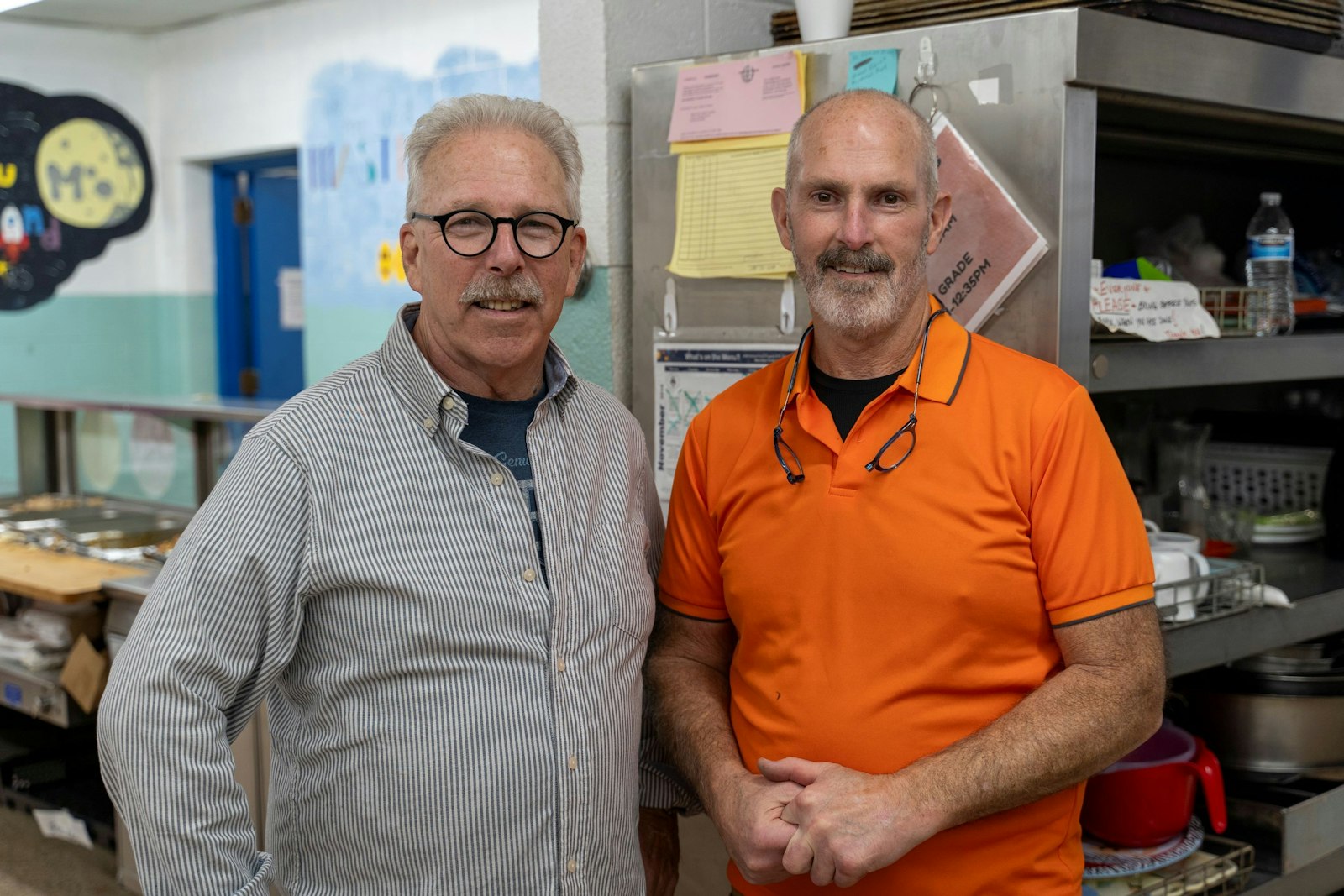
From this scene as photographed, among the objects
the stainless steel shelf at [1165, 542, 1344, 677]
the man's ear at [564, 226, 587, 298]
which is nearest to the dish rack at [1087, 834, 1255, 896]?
the stainless steel shelf at [1165, 542, 1344, 677]

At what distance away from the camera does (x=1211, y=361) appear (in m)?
2.03

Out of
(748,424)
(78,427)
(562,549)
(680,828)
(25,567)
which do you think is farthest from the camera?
(78,427)

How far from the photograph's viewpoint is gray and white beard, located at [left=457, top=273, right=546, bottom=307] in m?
1.46

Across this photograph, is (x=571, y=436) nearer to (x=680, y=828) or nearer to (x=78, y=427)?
(x=680, y=828)

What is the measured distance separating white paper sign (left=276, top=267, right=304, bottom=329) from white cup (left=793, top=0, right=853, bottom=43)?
515cm

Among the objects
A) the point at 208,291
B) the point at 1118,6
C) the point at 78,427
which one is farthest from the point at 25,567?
the point at 208,291

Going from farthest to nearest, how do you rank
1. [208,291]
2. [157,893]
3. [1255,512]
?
[208,291] → [1255,512] → [157,893]

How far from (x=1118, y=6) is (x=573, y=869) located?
4.43ft

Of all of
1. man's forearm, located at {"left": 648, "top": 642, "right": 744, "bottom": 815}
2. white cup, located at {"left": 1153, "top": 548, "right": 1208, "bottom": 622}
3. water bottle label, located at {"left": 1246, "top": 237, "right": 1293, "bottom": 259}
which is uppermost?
water bottle label, located at {"left": 1246, "top": 237, "right": 1293, "bottom": 259}

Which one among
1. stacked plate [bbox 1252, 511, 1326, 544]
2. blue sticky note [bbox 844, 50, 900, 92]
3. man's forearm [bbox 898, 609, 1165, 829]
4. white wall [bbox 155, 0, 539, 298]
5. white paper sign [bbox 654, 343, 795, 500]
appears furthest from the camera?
white wall [bbox 155, 0, 539, 298]

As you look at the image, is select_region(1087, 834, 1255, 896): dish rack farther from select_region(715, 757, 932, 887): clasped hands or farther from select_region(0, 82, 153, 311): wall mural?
select_region(0, 82, 153, 311): wall mural

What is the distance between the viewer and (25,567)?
347 cm

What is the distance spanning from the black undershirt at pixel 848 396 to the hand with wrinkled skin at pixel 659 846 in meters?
0.62

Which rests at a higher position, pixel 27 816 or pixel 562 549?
pixel 562 549
